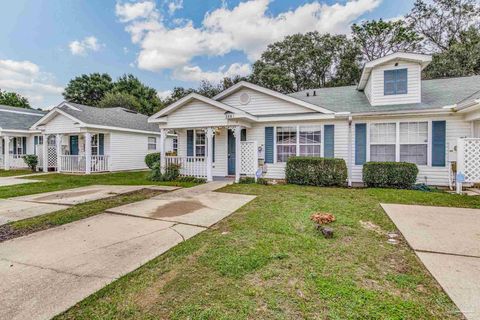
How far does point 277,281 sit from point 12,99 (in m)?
52.1

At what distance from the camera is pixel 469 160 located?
7766mm

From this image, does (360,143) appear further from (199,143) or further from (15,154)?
(15,154)

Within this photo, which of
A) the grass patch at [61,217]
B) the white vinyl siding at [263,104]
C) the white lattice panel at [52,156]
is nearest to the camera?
the grass patch at [61,217]

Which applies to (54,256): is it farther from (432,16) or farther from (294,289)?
(432,16)

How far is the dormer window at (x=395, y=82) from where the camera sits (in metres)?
10.4

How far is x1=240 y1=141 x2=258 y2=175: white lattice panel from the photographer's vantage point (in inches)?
421

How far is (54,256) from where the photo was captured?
11.0 ft

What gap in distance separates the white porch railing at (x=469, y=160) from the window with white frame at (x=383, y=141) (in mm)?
2196

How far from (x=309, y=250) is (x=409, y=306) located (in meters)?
1.40

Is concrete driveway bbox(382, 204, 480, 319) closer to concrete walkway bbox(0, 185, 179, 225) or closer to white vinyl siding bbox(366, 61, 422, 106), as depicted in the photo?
white vinyl siding bbox(366, 61, 422, 106)

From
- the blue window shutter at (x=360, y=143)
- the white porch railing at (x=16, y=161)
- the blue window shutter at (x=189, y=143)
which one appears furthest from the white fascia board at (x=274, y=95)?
the white porch railing at (x=16, y=161)

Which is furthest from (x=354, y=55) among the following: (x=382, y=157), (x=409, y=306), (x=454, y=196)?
(x=409, y=306)

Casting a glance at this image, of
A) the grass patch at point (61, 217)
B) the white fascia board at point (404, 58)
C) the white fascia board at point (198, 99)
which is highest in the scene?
the white fascia board at point (404, 58)

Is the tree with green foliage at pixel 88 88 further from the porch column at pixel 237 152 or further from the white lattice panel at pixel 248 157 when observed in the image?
the white lattice panel at pixel 248 157
